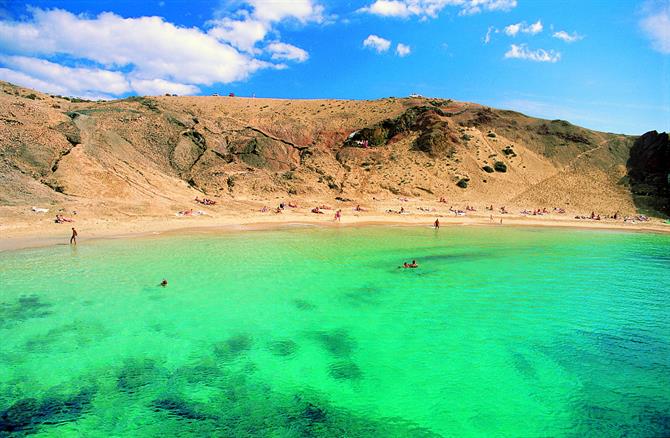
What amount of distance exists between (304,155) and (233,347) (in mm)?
42554

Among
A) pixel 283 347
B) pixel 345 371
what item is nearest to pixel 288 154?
pixel 283 347

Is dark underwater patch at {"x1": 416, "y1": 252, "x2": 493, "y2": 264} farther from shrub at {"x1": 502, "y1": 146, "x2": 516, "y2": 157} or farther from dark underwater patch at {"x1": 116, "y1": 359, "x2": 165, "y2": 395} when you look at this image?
shrub at {"x1": 502, "y1": 146, "x2": 516, "y2": 157}

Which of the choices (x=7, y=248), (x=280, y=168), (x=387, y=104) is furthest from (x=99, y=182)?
(x=387, y=104)

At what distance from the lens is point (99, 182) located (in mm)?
34031

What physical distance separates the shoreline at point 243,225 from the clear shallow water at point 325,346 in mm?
3997

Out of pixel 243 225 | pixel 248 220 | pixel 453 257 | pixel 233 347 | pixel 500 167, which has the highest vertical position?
pixel 500 167

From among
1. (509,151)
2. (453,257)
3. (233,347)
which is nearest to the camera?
(233,347)

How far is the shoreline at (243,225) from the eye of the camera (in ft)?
81.3

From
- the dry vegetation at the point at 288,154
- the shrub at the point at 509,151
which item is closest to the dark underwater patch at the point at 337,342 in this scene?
the dry vegetation at the point at 288,154

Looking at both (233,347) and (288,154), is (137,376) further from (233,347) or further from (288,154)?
(288,154)

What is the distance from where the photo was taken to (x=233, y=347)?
1161cm

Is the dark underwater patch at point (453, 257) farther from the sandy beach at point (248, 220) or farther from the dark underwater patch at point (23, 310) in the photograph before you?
the dark underwater patch at point (23, 310)

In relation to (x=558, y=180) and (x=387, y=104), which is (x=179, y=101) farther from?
(x=558, y=180)

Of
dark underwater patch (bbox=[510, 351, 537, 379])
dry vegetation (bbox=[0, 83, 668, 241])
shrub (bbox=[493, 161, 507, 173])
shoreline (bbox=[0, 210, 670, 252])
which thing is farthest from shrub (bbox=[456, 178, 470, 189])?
dark underwater patch (bbox=[510, 351, 537, 379])
